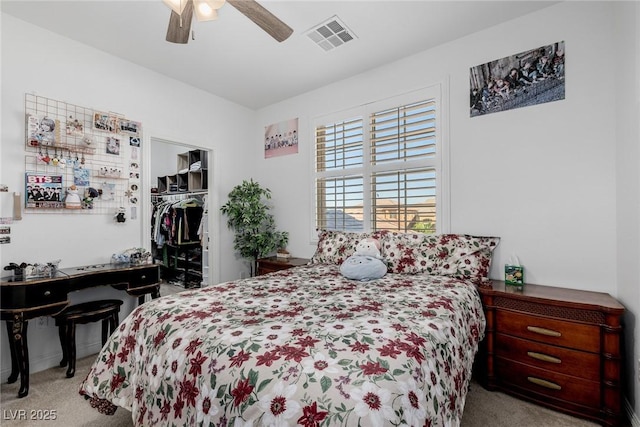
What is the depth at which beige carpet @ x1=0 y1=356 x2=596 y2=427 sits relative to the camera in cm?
173

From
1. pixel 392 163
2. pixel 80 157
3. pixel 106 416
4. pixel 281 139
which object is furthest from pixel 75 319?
pixel 392 163

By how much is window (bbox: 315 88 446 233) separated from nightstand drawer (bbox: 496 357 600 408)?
1219 mm

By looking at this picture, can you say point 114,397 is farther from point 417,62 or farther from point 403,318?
point 417,62

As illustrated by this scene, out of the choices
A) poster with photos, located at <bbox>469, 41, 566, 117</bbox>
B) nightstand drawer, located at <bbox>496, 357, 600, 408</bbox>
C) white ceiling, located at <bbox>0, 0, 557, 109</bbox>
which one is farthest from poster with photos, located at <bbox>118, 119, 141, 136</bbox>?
nightstand drawer, located at <bbox>496, 357, 600, 408</bbox>

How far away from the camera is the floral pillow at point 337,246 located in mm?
2897

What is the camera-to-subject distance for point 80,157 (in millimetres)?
2621

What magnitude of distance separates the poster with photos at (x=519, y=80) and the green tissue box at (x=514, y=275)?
1303 mm

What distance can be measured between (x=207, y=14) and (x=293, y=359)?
6.18 ft

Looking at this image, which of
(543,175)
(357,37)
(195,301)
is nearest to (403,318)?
(195,301)

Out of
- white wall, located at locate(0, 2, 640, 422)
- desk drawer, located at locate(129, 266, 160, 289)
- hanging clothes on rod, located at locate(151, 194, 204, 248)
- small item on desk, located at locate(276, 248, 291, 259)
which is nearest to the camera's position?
white wall, located at locate(0, 2, 640, 422)

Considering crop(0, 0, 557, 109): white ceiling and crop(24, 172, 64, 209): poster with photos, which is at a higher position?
crop(0, 0, 557, 109): white ceiling

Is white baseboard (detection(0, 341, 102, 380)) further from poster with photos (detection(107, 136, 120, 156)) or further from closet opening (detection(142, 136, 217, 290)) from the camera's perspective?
poster with photos (detection(107, 136, 120, 156))

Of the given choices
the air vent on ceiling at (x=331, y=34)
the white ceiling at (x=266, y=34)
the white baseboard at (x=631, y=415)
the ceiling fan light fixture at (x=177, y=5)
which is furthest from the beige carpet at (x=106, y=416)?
the air vent on ceiling at (x=331, y=34)

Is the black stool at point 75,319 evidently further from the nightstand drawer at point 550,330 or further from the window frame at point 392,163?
the nightstand drawer at point 550,330
